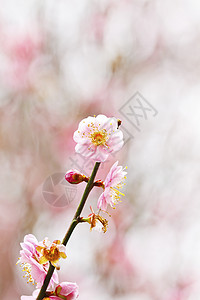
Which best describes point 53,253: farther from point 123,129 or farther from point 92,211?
point 123,129

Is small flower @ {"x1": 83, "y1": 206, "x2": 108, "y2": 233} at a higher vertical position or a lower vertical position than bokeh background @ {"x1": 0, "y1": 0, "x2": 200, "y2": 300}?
lower

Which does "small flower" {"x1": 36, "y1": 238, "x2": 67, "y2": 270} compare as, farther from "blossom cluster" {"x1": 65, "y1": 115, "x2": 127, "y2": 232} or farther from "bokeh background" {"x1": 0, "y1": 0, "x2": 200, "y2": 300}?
"bokeh background" {"x1": 0, "y1": 0, "x2": 200, "y2": 300}

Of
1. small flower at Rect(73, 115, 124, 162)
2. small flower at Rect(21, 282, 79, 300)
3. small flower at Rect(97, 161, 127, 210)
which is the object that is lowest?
small flower at Rect(21, 282, 79, 300)

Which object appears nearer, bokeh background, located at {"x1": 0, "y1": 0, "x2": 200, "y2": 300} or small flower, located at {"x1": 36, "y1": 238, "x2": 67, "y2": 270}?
small flower, located at {"x1": 36, "y1": 238, "x2": 67, "y2": 270}

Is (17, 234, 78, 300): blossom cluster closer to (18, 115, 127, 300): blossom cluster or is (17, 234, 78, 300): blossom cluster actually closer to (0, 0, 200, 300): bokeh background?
(18, 115, 127, 300): blossom cluster

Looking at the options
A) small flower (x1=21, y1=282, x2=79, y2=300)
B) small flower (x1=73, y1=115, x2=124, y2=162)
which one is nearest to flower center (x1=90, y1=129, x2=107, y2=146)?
small flower (x1=73, y1=115, x2=124, y2=162)

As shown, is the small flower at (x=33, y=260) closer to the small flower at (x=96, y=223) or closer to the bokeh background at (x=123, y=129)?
the small flower at (x=96, y=223)

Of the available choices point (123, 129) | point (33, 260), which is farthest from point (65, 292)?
point (123, 129)

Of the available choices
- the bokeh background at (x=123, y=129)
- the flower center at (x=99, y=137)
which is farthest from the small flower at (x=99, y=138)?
the bokeh background at (x=123, y=129)
